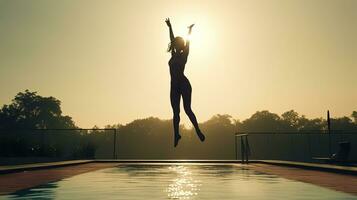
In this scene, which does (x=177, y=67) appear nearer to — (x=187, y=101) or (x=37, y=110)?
(x=187, y=101)

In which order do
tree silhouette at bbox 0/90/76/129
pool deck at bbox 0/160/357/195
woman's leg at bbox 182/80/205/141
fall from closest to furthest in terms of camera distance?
pool deck at bbox 0/160/357/195 → woman's leg at bbox 182/80/205/141 → tree silhouette at bbox 0/90/76/129

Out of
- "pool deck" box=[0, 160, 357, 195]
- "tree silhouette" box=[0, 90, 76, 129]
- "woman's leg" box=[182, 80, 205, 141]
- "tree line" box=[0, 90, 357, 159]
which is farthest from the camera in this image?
"tree silhouette" box=[0, 90, 76, 129]

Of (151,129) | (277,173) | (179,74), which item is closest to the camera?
(277,173)

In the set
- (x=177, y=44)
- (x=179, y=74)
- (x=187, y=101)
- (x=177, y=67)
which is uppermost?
(x=177, y=44)

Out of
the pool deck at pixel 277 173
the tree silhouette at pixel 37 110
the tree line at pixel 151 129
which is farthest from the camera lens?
the tree silhouette at pixel 37 110

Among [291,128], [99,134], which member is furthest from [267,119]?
[99,134]

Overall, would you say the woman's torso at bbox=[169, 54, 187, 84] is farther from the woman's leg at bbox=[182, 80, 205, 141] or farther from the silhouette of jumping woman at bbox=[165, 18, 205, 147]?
the woman's leg at bbox=[182, 80, 205, 141]

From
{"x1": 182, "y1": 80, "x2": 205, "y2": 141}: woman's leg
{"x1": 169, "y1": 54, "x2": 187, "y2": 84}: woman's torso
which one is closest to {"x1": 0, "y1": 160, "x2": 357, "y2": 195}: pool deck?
{"x1": 182, "y1": 80, "x2": 205, "y2": 141}: woman's leg

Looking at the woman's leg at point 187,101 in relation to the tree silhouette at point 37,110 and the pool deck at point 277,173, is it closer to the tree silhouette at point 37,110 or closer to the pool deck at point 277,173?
the pool deck at point 277,173

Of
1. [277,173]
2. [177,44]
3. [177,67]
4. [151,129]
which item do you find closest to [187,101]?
[177,67]

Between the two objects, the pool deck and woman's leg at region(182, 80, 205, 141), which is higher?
woman's leg at region(182, 80, 205, 141)

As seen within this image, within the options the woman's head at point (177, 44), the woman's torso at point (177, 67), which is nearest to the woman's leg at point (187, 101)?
the woman's torso at point (177, 67)

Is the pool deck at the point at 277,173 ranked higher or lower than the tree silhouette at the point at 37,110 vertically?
lower

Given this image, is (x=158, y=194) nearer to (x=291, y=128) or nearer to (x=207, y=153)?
(x=207, y=153)
